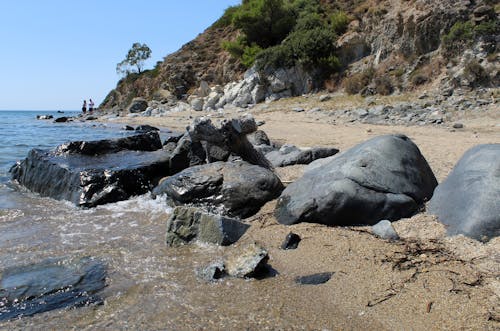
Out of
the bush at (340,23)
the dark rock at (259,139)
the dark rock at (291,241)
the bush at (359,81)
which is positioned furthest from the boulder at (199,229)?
Answer: the bush at (340,23)

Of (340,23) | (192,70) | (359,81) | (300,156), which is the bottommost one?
(300,156)

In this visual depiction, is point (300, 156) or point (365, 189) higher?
point (365, 189)

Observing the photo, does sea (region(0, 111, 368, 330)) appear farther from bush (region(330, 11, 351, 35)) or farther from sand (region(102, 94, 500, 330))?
bush (region(330, 11, 351, 35))

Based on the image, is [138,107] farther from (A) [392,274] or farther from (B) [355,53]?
(A) [392,274]

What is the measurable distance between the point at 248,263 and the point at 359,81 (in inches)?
693

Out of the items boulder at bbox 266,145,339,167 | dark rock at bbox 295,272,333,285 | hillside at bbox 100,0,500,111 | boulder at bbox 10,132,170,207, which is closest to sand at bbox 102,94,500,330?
dark rock at bbox 295,272,333,285

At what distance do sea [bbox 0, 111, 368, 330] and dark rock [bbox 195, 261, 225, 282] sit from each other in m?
0.07

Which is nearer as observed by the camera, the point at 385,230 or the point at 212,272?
the point at 212,272

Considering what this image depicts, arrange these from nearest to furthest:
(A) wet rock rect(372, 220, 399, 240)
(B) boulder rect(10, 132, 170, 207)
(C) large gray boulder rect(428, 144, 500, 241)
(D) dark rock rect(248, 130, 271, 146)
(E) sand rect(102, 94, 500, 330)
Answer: (E) sand rect(102, 94, 500, 330), (C) large gray boulder rect(428, 144, 500, 241), (A) wet rock rect(372, 220, 399, 240), (B) boulder rect(10, 132, 170, 207), (D) dark rock rect(248, 130, 271, 146)

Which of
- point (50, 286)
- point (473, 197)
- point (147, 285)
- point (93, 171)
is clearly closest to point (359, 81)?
point (93, 171)

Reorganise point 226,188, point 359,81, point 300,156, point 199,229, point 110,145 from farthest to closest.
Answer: point 359,81 < point 110,145 < point 300,156 < point 226,188 < point 199,229

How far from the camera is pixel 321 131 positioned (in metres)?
13.0

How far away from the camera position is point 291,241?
4262 millimetres

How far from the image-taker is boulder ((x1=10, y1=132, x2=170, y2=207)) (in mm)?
6926
